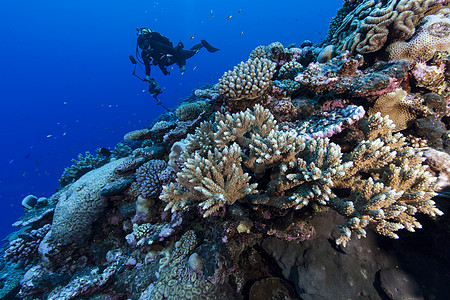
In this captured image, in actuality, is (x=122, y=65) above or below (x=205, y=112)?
above

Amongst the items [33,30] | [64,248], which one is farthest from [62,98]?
[64,248]

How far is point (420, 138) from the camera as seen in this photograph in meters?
3.39

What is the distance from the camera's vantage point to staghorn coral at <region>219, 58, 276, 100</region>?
13.5ft

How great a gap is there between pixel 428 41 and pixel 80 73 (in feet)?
465

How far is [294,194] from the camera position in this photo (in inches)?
91.8

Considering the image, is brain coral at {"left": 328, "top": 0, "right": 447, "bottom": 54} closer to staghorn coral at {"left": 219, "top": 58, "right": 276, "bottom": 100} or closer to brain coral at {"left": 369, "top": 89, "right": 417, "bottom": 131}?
brain coral at {"left": 369, "top": 89, "right": 417, "bottom": 131}

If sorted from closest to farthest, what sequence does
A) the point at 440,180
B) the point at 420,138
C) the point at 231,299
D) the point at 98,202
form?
the point at 440,180, the point at 231,299, the point at 420,138, the point at 98,202

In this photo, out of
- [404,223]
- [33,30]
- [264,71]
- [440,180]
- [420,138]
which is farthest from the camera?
[33,30]

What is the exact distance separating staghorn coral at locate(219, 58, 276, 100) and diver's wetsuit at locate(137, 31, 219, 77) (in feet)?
20.8

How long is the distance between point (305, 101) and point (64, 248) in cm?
702

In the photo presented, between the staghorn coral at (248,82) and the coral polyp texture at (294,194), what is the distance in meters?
0.03

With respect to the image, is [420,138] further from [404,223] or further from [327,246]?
[327,246]

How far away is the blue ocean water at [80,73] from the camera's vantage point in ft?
220

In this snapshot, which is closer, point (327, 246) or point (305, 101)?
point (327, 246)
